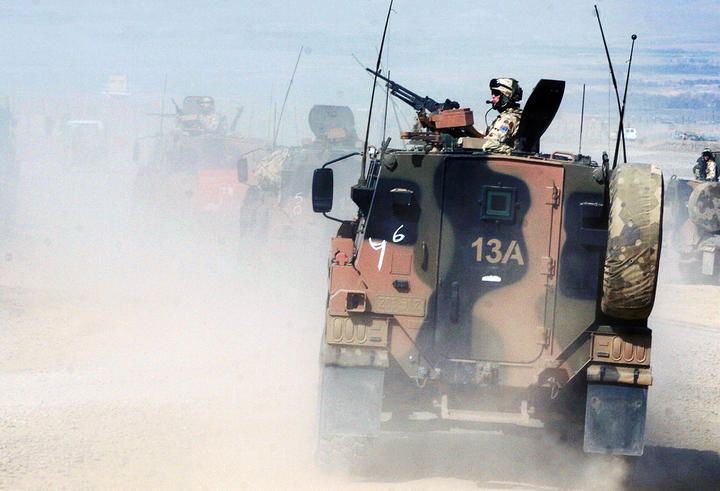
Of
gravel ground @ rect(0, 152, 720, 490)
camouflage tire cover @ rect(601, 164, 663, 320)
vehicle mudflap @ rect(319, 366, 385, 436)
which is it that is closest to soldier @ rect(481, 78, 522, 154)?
camouflage tire cover @ rect(601, 164, 663, 320)

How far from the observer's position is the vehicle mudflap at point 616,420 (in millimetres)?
8008

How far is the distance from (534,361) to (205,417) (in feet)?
10.9

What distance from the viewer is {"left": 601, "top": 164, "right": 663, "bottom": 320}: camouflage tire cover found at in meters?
7.50

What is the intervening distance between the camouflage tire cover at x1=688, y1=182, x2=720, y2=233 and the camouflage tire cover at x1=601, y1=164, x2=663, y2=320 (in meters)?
15.3

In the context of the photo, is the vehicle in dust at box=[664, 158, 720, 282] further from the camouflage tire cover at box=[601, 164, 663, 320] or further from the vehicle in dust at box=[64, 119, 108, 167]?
the vehicle in dust at box=[64, 119, 108, 167]

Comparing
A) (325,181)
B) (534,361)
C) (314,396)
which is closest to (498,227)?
(534,361)

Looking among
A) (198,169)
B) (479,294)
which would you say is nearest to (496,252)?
(479,294)

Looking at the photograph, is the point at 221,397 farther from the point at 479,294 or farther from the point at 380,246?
the point at 479,294

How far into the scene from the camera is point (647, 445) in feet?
33.3

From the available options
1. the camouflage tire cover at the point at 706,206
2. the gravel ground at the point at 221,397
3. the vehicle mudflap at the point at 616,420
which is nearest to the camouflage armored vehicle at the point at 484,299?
the vehicle mudflap at the point at 616,420

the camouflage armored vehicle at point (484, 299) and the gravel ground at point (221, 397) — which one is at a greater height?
the camouflage armored vehicle at point (484, 299)

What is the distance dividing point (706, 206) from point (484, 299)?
1546 cm

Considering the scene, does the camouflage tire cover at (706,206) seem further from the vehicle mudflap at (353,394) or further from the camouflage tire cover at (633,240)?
the vehicle mudflap at (353,394)

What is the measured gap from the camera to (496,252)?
8195mm
